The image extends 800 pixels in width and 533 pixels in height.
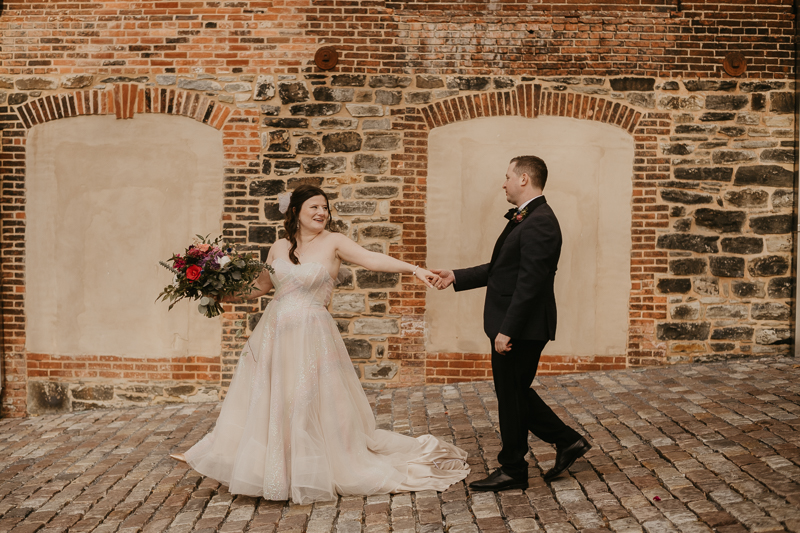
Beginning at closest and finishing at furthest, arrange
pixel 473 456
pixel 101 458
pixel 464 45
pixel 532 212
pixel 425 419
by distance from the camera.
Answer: pixel 532 212 → pixel 473 456 → pixel 101 458 → pixel 425 419 → pixel 464 45

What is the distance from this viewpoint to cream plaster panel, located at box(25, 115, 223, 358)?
703 cm

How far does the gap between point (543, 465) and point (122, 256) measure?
4.91 meters

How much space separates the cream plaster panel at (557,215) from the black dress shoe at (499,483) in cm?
298

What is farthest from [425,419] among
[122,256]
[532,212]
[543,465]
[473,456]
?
[122,256]

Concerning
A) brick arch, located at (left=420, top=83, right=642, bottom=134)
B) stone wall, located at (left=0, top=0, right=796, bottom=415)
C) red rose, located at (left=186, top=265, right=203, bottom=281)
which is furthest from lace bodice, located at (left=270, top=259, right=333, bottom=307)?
brick arch, located at (left=420, top=83, right=642, bottom=134)

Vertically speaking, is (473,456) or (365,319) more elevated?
(365,319)

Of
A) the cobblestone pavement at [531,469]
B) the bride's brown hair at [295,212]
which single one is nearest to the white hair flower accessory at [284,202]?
the bride's brown hair at [295,212]

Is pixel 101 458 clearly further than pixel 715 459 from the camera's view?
Yes

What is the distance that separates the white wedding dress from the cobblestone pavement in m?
0.13

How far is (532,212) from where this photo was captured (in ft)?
13.2

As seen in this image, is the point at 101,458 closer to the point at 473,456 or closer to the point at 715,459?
the point at 473,456

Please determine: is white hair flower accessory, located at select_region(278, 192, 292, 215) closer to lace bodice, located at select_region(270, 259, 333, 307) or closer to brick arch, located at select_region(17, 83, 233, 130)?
lace bodice, located at select_region(270, 259, 333, 307)

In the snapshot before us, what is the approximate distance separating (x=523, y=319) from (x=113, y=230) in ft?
16.3

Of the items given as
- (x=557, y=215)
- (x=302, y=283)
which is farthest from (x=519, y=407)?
(x=557, y=215)
